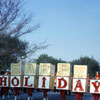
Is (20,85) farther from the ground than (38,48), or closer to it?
closer to it

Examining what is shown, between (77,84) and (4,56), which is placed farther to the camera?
(4,56)

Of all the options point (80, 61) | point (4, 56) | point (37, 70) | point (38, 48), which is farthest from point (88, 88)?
Result: point (80, 61)

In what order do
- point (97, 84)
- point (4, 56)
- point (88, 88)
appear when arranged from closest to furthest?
point (97, 84) < point (88, 88) < point (4, 56)

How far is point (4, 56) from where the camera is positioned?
68.0 feet

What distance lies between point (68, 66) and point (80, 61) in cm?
5873

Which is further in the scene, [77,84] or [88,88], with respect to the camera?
[88,88]

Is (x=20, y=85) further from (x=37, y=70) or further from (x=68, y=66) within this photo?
(x=68, y=66)

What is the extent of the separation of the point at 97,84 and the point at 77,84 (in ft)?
2.63

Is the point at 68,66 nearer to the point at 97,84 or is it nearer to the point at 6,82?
the point at 97,84

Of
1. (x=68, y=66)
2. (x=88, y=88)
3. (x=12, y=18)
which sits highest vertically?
(x=12, y=18)

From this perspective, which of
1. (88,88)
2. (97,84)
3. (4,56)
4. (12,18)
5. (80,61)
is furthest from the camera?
(80,61)

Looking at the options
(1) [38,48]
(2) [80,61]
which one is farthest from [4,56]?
(2) [80,61]

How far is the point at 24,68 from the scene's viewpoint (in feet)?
50.2

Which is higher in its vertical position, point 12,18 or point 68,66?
point 12,18
